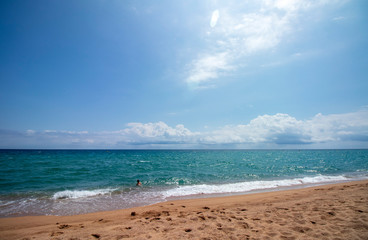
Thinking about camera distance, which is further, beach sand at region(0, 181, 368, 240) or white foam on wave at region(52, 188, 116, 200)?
white foam on wave at region(52, 188, 116, 200)

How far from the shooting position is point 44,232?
20.5 feet

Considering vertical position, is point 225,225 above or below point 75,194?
above

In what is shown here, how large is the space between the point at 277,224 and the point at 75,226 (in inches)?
318

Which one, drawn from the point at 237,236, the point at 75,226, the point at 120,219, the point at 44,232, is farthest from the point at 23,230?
the point at 237,236

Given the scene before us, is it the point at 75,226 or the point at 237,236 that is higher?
the point at 237,236

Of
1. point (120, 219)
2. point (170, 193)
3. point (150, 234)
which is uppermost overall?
point (150, 234)

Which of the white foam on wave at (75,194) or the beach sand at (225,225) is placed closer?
the beach sand at (225,225)

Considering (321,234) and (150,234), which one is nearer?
(321,234)

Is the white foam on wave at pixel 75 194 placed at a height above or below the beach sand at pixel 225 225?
below

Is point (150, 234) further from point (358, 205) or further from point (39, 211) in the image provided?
point (358, 205)

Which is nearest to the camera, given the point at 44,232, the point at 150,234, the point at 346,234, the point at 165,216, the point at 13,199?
the point at 346,234

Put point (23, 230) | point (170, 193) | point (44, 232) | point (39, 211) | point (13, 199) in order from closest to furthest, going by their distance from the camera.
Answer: point (44, 232) → point (23, 230) → point (39, 211) → point (13, 199) → point (170, 193)

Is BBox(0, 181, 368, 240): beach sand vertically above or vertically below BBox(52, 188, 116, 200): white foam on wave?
above

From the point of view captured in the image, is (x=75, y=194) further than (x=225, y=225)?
Yes
